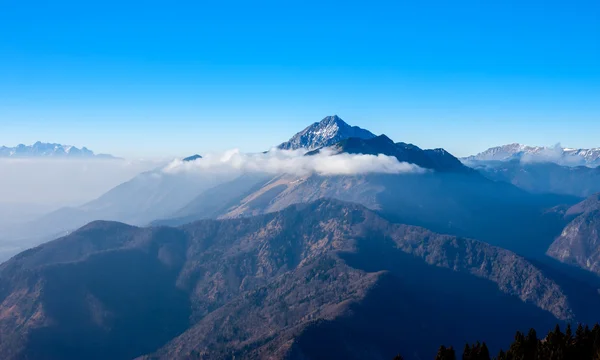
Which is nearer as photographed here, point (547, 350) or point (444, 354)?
point (444, 354)

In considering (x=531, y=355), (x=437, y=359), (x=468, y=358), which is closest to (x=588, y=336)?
(x=531, y=355)

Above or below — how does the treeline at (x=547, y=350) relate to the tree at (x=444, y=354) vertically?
below

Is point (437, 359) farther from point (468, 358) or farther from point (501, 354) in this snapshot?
point (501, 354)

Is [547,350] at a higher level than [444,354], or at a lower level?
lower

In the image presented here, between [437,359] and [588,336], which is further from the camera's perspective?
[588,336]

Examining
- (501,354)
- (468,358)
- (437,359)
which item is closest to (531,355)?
(501,354)

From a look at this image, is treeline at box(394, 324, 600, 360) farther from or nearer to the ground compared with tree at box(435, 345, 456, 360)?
nearer to the ground

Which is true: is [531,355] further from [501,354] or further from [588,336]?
[588,336]

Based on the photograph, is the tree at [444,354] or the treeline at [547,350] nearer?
the tree at [444,354]

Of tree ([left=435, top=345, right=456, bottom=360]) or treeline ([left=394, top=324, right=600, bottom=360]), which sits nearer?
tree ([left=435, top=345, right=456, bottom=360])
